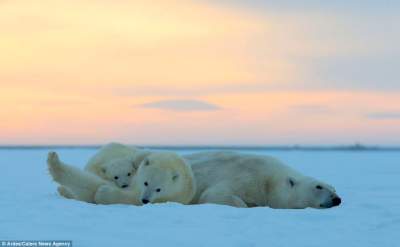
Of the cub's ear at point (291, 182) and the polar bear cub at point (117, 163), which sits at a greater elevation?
the polar bear cub at point (117, 163)

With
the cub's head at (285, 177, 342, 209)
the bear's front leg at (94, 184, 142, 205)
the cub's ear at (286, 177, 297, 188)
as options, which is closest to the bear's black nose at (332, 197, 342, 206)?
the cub's head at (285, 177, 342, 209)

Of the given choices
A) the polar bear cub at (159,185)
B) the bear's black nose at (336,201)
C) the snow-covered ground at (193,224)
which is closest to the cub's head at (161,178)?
the polar bear cub at (159,185)

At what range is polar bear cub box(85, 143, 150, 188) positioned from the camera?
817cm

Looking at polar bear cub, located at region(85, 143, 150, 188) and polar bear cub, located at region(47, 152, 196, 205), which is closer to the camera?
polar bear cub, located at region(47, 152, 196, 205)

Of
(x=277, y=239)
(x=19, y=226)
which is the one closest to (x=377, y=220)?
(x=277, y=239)

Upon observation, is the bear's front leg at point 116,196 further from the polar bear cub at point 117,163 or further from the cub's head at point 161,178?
the polar bear cub at point 117,163

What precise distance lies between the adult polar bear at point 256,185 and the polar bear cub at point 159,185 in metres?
0.34

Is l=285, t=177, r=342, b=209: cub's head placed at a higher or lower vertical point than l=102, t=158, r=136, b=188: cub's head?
lower

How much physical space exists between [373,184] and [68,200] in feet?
20.4

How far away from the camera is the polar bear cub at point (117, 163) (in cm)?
817

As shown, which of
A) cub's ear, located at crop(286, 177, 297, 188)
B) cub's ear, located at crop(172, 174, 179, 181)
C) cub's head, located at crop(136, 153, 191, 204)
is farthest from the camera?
cub's ear, located at crop(286, 177, 297, 188)

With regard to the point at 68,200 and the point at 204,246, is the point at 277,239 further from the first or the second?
the point at 68,200

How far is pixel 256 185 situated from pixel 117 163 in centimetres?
200

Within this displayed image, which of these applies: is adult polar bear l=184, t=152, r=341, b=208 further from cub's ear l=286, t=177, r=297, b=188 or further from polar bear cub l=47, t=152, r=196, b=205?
polar bear cub l=47, t=152, r=196, b=205
